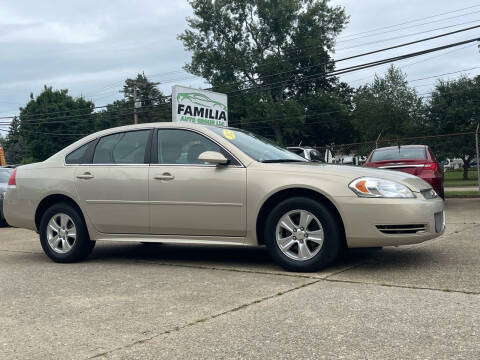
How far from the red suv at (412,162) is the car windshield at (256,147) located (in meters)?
5.15

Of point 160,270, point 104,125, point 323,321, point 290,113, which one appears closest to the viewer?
point 323,321

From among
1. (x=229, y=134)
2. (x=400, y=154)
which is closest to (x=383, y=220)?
(x=229, y=134)

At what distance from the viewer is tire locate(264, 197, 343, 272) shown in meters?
4.91

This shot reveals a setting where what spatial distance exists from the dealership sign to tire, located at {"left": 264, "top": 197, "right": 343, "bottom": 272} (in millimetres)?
10850

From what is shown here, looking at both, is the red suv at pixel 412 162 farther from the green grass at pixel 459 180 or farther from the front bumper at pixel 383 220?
the green grass at pixel 459 180

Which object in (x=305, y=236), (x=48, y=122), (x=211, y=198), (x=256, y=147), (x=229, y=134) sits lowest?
(x=305, y=236)

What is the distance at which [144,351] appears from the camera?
2.99 m

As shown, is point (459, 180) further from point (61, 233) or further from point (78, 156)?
point (61, 233)

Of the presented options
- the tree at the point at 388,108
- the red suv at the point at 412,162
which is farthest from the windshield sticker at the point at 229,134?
the tree at the point at 388,108

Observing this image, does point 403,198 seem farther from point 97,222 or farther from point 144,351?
point 97,222

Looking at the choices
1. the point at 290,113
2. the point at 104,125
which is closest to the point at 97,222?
the point at 290,113

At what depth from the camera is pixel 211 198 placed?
5.36 metres

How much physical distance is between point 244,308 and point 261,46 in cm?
4554

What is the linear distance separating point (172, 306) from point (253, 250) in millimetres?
2769
